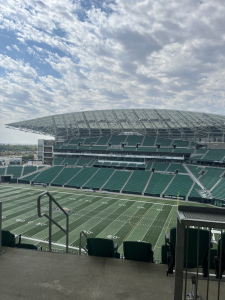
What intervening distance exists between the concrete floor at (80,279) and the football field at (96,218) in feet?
42.8

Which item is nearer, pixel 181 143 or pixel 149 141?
pixel 181 143

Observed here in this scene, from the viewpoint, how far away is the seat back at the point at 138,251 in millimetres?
4832

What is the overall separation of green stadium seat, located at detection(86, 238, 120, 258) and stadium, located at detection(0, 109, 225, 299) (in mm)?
15027

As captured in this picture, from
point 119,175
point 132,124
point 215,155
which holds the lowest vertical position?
point 119,175

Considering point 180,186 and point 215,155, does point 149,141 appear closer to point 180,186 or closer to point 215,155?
point 215,155

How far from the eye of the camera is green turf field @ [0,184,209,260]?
2059cm

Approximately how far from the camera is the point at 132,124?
52406 millimetres

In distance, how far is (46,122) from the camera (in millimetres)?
55250

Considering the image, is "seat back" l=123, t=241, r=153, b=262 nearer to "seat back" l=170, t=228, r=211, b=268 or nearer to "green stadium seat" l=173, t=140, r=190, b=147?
"seat back" l=170, t=228, r=211, b=268

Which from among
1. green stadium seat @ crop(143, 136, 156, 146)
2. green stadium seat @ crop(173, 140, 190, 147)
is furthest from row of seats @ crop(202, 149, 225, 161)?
green stadium seat @ crop(143, 136, 156, 146)

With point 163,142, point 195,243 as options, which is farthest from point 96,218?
point 163,142

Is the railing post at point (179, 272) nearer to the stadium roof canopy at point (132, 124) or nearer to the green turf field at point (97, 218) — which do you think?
the green turf field at point (97, 218)

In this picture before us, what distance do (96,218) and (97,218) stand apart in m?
0.12

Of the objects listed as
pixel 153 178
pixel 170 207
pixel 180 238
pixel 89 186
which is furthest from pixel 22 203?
pixel 180 238
